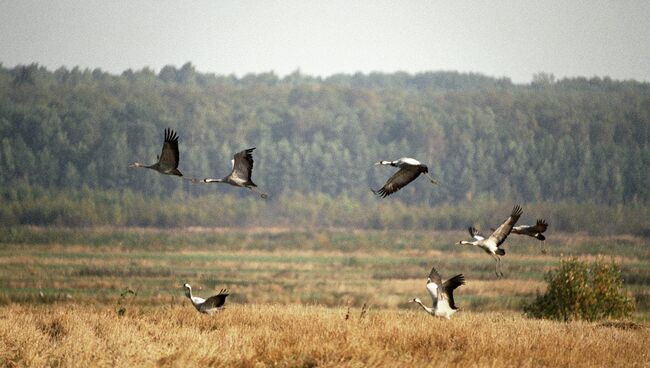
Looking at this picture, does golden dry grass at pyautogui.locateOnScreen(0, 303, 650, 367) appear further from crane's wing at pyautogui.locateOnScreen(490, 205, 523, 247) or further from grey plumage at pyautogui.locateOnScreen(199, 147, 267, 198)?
grey plumage at pyautogui.locateOnScreen(199, 147, 267, 198)

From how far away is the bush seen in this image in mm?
28531

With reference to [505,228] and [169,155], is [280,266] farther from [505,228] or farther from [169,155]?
[169,155]

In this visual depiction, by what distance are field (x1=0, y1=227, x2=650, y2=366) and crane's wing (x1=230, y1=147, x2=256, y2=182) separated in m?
2.52

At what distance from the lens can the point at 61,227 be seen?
105375 mm

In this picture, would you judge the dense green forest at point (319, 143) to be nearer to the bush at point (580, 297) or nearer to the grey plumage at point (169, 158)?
the bush at point (580, 297)

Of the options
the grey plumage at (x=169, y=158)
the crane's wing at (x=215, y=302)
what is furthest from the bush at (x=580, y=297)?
the grey plumage at (x=169, y=158)

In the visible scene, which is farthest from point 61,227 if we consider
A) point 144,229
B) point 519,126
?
point 519,126

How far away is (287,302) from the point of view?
45.9m

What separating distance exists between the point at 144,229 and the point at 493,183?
46.4 metres

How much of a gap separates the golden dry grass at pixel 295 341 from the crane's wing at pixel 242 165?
2.52 meters

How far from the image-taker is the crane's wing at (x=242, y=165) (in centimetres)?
1878

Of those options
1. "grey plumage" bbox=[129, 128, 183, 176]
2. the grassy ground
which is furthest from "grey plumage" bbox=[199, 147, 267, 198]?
the grassy ground

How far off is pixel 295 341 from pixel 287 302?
28.3m

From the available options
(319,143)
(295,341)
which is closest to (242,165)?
(295,341)
